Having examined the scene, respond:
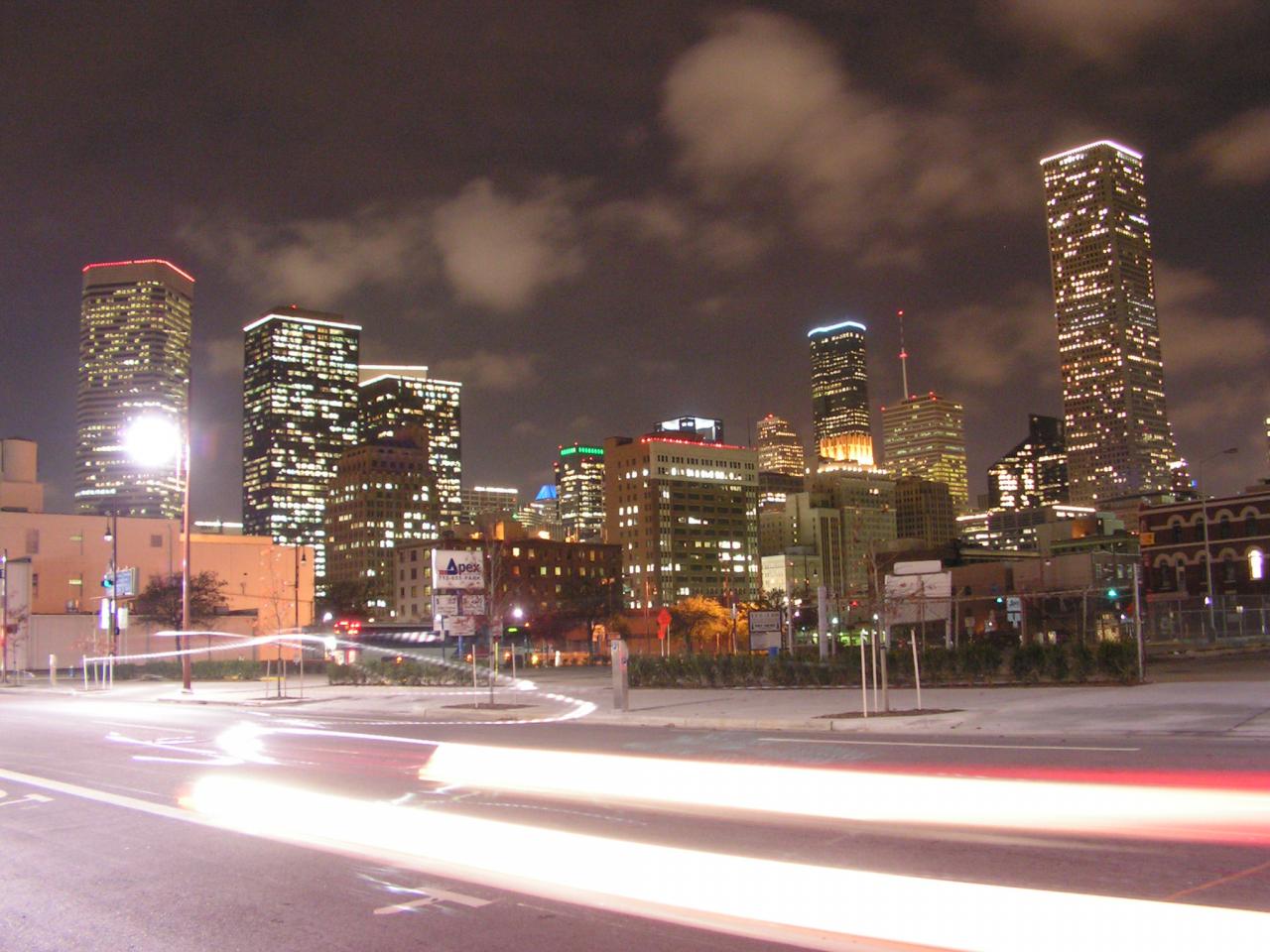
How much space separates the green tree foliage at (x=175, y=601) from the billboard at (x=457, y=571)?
176 ft

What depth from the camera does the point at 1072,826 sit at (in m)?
9.51

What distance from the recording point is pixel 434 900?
318 inches

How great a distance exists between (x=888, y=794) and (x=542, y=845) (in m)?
3.74

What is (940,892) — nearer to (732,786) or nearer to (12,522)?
(732,786)

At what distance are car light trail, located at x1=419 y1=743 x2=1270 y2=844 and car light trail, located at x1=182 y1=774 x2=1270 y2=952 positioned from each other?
223 cm

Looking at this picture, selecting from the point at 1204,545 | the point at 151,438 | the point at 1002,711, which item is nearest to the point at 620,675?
the point at 1002,711

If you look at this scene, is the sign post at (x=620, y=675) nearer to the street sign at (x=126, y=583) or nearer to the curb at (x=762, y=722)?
the curb at (x=762, y=722)

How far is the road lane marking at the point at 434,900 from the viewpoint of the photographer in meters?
7.86

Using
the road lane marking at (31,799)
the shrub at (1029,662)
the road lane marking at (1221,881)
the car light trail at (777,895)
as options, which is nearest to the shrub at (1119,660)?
the shrub at (1029,662)

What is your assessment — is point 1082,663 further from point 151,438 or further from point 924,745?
point 151,438

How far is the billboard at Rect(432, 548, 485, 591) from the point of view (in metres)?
29.5

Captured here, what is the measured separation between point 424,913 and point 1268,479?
340ft

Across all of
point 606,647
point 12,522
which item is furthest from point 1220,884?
point 12,522

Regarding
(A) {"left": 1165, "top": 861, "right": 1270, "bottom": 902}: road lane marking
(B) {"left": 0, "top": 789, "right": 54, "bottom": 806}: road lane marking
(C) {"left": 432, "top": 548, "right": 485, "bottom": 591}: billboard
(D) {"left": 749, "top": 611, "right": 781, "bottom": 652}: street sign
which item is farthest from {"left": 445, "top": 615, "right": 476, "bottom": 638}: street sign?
(A) {"left": 1165, "top": 861, "right": 1270, "bottom": 902}: road lane marking
